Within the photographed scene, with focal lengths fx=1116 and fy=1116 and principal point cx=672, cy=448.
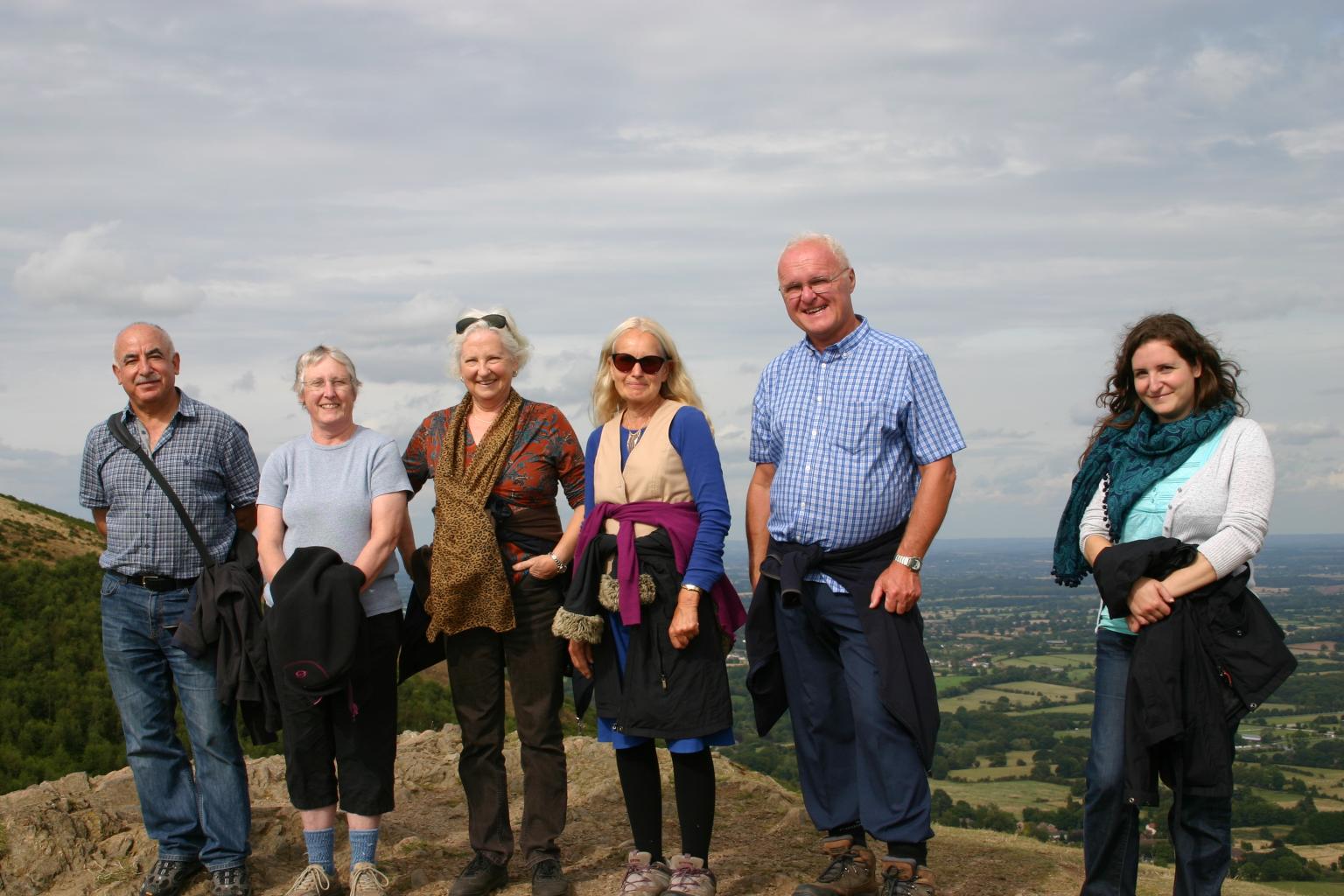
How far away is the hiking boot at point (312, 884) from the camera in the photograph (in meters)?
4.81

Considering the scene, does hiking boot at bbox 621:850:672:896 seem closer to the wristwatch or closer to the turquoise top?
the wristwatch

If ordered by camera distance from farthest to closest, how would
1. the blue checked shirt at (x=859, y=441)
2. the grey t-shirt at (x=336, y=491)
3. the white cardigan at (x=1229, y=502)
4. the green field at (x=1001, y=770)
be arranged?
the green field at (x=1001, y=770) < the grey t-shirt at (x=336, y=491) < the blue checked shirt at (x=859, y=441) < the white cardigan at (x=1229, y=502)

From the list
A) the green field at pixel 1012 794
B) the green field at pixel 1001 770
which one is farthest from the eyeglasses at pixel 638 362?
the green field at pixel 1001 770

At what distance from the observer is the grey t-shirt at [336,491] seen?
471cm

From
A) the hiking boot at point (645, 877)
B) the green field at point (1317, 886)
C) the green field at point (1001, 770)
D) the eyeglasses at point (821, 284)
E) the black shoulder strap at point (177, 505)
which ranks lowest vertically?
the green field at point (1001, 770)

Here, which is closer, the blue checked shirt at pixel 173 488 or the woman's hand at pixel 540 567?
the woman's hand at pixel 540 567

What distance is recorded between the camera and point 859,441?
4.37 meters

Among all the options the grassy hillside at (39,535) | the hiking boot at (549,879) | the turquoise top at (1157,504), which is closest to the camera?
the turquoise top at (1157,504)

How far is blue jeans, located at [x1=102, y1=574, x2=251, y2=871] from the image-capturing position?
4977mm

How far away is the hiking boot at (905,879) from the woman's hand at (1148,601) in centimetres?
127

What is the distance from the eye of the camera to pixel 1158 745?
400 cm

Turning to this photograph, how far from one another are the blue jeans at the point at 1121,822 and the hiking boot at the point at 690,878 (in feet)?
4.79

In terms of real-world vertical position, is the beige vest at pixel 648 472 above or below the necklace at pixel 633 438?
below

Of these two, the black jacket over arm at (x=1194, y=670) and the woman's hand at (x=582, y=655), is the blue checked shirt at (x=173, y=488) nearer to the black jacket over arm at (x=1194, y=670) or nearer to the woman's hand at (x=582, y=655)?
the woman's hand at (x=582, y=655)
